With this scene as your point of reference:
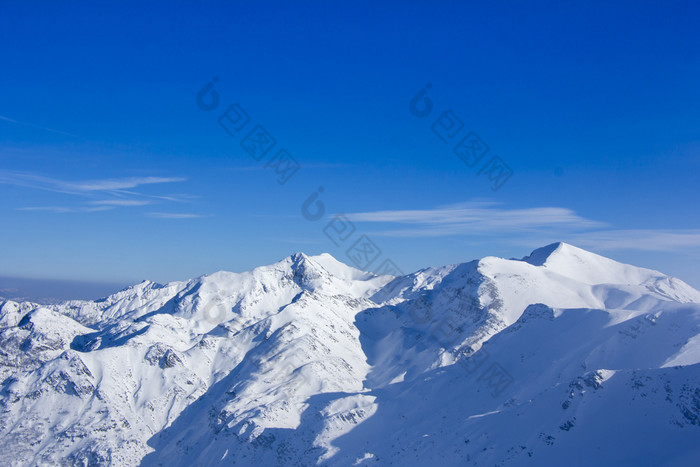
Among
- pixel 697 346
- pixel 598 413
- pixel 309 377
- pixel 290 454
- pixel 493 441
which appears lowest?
pixel 697 346

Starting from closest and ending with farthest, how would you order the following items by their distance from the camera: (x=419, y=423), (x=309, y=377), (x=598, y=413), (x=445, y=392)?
(x=598, y=413), (x=419, y=423), (x=445, y=392), (x=309, y=377)

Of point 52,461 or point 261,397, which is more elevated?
point 52,461

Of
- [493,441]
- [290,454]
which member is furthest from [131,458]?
[493,441]

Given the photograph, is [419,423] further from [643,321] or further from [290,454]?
[643,321]

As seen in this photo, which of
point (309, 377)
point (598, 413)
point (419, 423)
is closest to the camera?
point (598, 413)

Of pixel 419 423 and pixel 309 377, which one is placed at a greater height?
pixel 309 377

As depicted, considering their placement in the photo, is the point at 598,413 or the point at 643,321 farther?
the point at 643,321

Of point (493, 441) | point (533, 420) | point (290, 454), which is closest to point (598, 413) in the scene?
point (533, 420)

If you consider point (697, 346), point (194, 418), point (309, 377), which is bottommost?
point (697, 346)

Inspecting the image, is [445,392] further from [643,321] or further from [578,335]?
[643,321]
